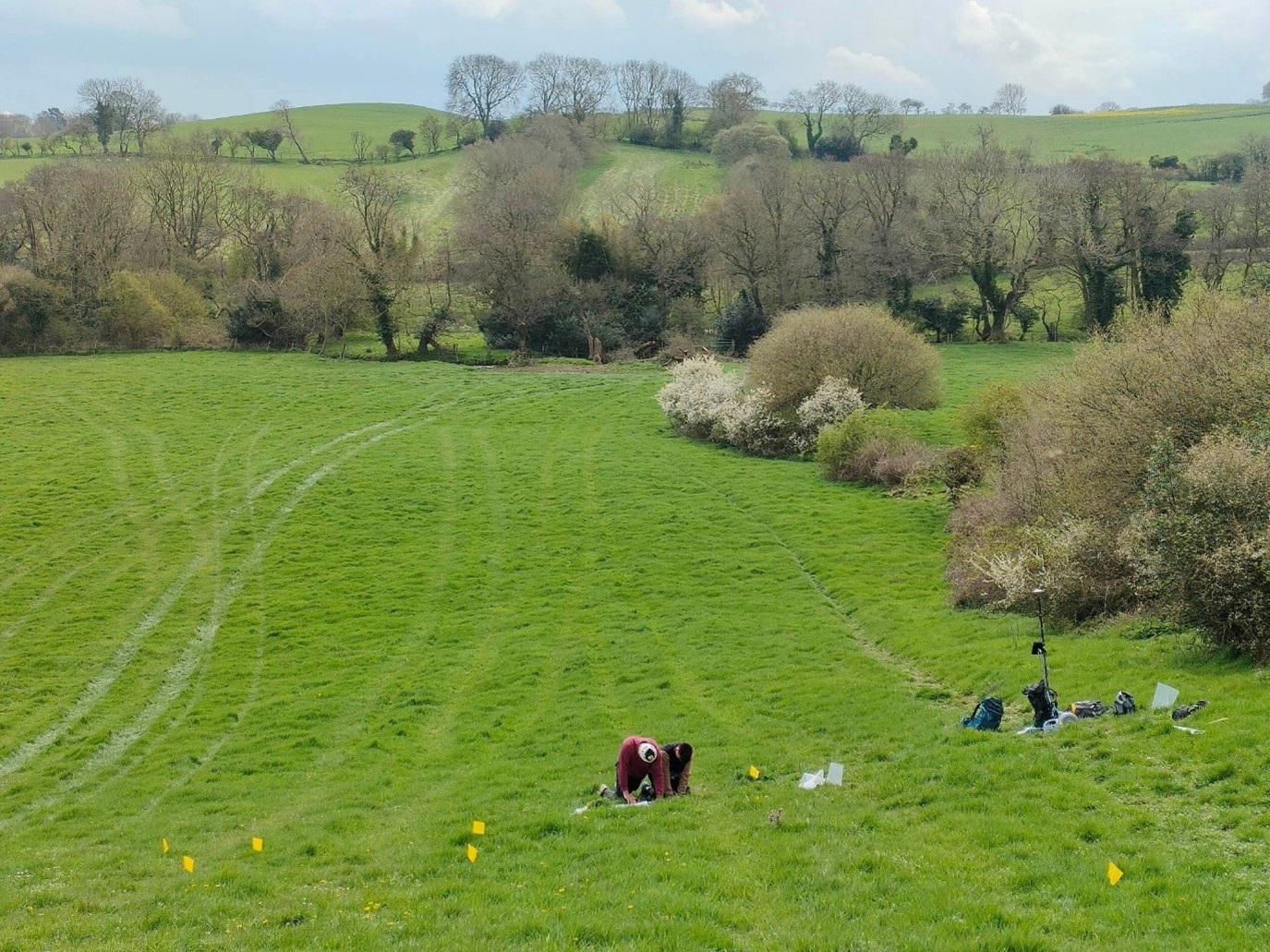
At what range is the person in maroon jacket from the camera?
45.0ft

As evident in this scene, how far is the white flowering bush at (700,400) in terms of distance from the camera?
4744 cm

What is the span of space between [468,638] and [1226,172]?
10004cm

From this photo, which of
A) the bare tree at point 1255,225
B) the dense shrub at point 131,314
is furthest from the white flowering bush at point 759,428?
the bare tree at point 1255,225

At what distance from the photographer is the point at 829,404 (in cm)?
4372

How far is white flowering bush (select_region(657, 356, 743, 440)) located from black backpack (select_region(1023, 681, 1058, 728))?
3263 centimetres

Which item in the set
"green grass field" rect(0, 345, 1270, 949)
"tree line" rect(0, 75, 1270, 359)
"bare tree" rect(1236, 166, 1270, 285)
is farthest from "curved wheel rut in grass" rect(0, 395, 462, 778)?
"bare tree" rect(1236, 166, 1270, 285)

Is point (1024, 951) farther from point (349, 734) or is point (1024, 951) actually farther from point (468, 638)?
point (468, 638)

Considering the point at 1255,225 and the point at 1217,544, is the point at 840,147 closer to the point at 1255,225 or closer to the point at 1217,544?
the point at 1255,225

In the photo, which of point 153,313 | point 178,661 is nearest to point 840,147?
point 153,313

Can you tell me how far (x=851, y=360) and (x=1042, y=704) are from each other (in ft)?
108

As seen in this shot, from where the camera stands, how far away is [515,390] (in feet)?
188

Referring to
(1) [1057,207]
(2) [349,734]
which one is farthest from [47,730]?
(1) [1057,207]

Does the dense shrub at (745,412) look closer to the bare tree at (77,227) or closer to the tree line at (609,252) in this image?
the tree line at (609,252)

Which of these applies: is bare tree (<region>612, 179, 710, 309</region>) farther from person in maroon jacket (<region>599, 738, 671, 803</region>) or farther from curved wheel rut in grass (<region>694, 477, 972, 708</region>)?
person in maroon jacket (<region>599, 738, 671, 803</region>)
